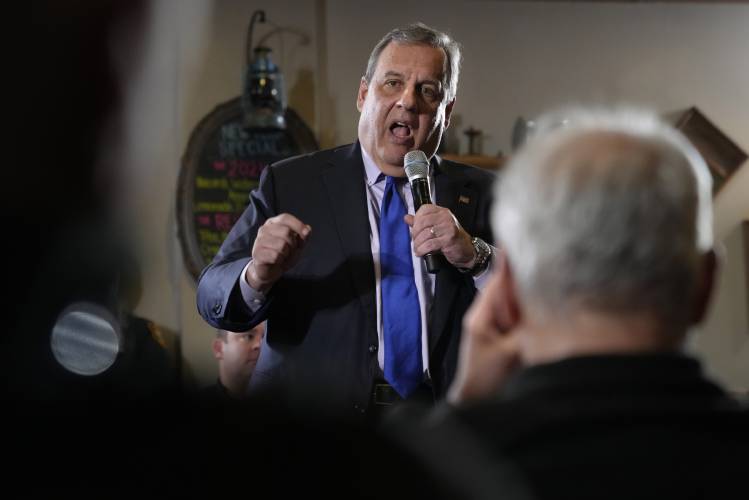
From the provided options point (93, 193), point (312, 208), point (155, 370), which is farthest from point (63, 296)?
point (155, 370)

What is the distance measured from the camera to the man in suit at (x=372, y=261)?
83.2 inches

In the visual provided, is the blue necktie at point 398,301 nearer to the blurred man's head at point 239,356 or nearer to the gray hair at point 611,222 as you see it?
the gray hair at point 611,222

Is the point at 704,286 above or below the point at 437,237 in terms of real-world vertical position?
above

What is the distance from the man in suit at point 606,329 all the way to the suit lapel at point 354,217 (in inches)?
46.6

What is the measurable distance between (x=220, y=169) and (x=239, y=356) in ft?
3.02

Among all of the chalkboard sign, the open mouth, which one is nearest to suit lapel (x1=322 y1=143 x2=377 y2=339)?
the open mouth

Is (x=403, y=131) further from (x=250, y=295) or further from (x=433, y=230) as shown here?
(x=250, y=295)

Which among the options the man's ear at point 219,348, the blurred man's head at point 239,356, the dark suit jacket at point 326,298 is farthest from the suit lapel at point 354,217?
the man's ear at point 219,348

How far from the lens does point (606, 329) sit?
0.89m

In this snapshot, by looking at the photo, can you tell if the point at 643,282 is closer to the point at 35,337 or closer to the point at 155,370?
the point at 35,337

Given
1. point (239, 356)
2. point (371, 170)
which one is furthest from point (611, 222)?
point (239, 356)

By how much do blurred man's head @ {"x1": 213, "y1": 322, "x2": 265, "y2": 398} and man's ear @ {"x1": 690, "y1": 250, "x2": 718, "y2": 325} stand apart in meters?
2.78

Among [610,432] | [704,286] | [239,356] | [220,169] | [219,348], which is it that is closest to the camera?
[610,432]

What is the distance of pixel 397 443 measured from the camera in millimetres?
742
